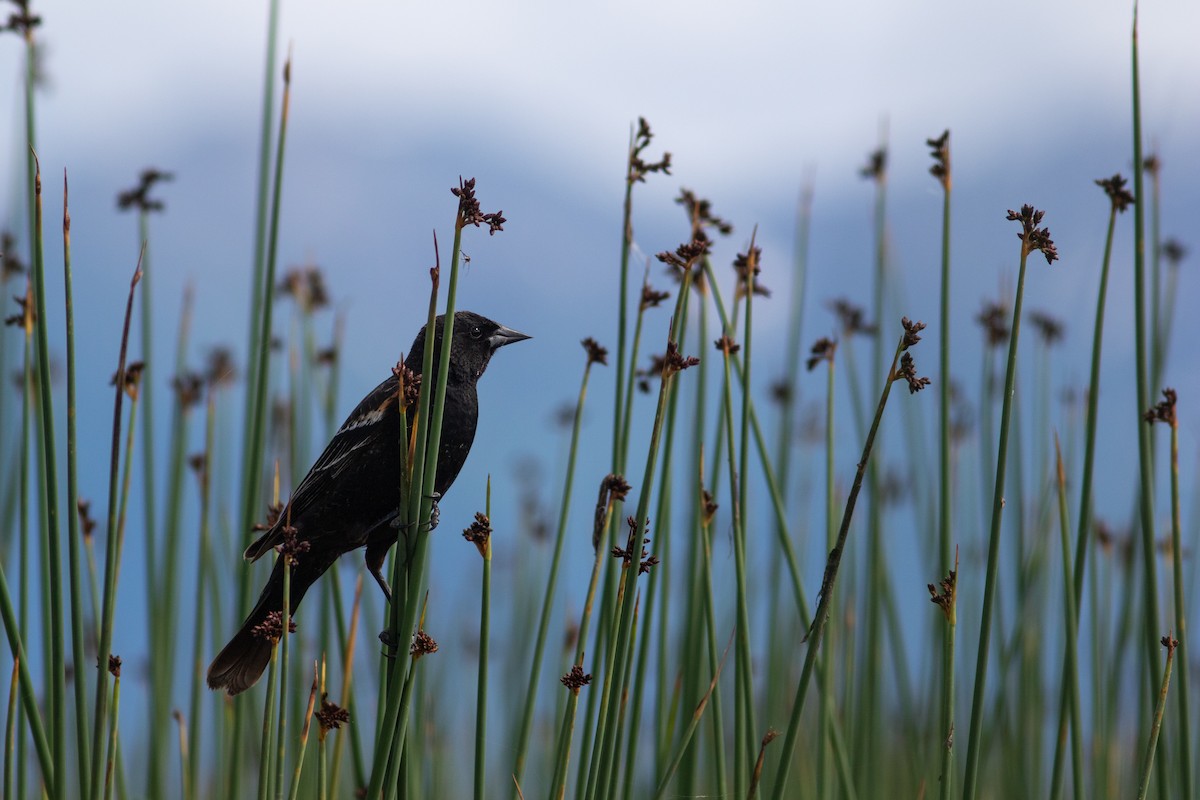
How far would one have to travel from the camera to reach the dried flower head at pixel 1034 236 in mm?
1437

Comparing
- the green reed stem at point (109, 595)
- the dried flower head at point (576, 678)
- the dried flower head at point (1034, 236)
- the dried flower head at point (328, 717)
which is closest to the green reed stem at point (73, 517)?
the green reed stem at point (109, 595)

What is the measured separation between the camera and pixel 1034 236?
144 cm

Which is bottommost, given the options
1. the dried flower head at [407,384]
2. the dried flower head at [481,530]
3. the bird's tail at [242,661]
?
the bird's tail at [242,661]

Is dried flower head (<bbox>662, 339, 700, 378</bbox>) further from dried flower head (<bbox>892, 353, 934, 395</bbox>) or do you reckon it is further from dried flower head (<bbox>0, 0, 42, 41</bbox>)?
dried flower head (<bbox>0, 0, 42, 41</bbox>)

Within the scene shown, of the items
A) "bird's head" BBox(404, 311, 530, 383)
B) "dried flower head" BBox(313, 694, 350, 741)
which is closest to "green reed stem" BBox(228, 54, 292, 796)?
"bird's head" BBox(404, 311, 530, 383)

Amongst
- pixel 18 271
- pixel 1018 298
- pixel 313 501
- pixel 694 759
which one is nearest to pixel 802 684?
pixel 1018 298

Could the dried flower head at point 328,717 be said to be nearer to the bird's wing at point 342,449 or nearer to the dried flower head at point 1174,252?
the bird's wing at point 342,449

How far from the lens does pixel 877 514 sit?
282 centimetres

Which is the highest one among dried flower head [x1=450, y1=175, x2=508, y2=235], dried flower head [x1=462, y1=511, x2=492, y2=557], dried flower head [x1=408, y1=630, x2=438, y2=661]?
dried flower head [x1=450, y1=175, x2=508, y2=235]

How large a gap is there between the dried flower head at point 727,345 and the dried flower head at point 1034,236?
609mm

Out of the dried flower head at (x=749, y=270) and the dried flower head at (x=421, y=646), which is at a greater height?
the dried flower head at (x=749, y=270)

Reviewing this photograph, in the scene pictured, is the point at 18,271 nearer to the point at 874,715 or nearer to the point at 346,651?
the point at 346,651

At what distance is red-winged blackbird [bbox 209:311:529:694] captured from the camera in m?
2.10

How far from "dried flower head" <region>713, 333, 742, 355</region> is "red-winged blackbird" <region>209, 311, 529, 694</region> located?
1.82 feet
